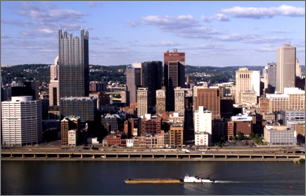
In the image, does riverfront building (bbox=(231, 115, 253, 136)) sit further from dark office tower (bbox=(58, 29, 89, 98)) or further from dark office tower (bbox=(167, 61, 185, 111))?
dark office tower (bbox=(58, 29, 89, 98))

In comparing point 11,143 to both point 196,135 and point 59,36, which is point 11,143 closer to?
point 196,135

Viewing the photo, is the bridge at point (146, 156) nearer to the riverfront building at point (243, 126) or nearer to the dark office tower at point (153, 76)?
the riverfront building at point (243, 126)

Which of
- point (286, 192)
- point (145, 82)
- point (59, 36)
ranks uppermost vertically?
point (59, 36)

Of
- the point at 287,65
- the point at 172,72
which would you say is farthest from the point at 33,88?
the point at 287,65

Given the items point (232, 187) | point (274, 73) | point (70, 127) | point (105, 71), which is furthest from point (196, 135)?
point (105, 71)

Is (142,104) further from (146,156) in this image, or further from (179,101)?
(146,156)

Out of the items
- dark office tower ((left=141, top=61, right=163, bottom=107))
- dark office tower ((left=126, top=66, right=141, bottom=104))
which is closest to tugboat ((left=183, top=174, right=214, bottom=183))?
dark office tower ((left=141, top=61, right=163, bottom=107))

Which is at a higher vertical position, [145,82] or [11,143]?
[145,82]
